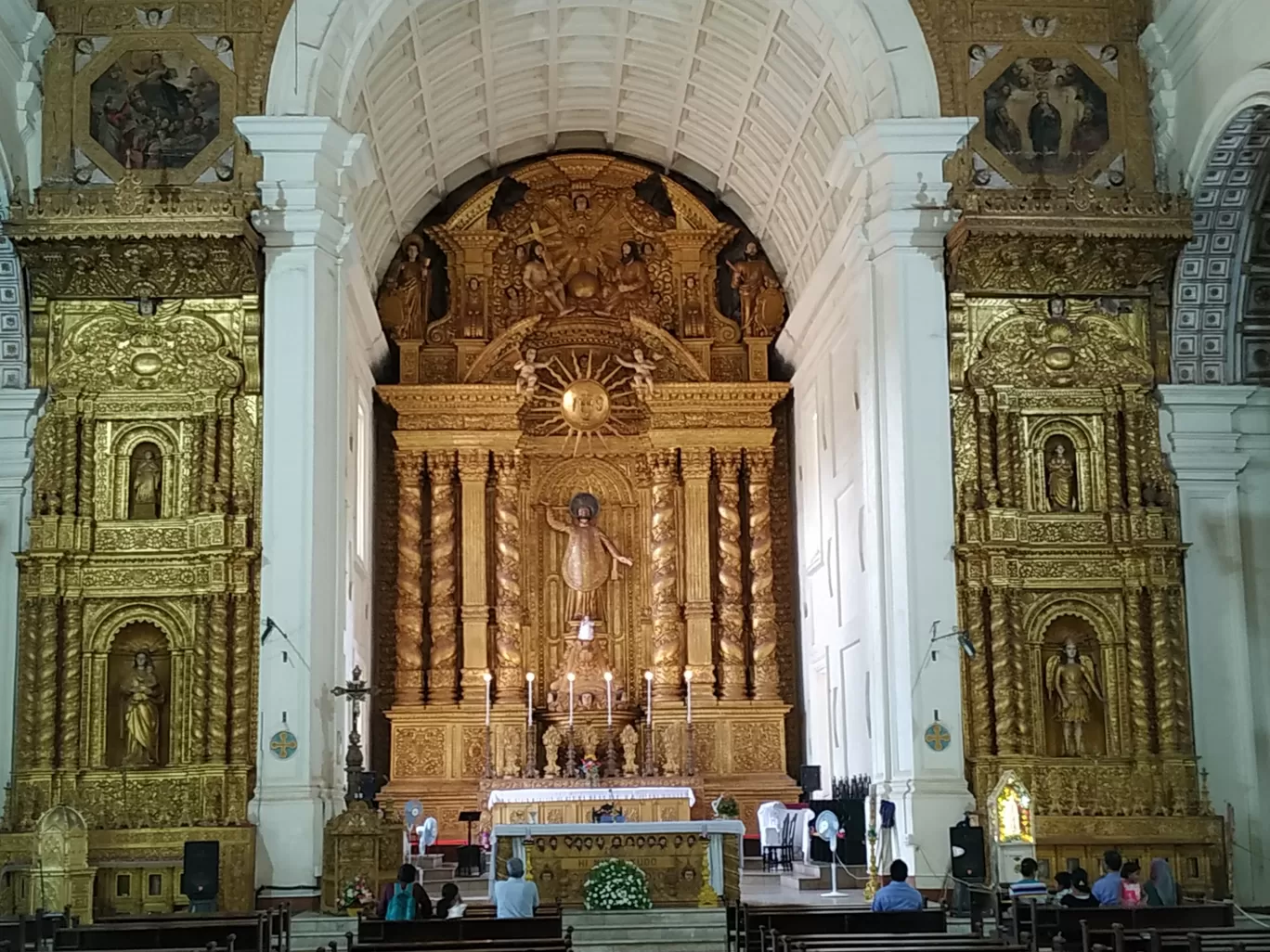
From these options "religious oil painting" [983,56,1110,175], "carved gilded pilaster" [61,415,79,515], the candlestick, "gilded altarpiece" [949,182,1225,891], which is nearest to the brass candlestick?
"gilded altarpiece" [949,182,1225,891]

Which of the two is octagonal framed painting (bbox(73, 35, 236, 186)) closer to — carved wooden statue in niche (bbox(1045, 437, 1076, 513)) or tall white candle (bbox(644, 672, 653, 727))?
carved wooden statue in niche (bbox(1045, 437, 1076, 513))

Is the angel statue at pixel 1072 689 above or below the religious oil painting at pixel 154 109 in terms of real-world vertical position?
below

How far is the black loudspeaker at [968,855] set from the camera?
1798cm

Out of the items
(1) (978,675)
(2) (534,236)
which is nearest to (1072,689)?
(1) (978,675)

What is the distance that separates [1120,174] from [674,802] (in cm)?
991

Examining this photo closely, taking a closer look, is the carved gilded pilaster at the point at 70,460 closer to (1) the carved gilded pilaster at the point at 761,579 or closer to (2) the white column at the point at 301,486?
(2) the white column at the point at 301,486

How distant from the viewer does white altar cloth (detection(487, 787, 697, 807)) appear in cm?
2334

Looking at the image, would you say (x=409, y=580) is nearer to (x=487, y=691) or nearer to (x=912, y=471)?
(x=487, y=691)

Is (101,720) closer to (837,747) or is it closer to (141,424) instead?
(141,424)

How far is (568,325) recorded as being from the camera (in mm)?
28391

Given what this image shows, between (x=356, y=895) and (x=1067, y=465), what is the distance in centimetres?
930

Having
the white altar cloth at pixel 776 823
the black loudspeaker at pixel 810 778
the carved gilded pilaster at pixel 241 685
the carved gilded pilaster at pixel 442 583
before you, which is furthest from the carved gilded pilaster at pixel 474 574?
the carved gilded pilaster at pixel 241 685

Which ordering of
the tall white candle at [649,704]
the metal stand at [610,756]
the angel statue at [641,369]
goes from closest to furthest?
the metal stand at [610,756]
the tall white candle at [649,704]
the angel statue at [641,369]

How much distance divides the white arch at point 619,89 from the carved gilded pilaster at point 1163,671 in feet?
20.3
